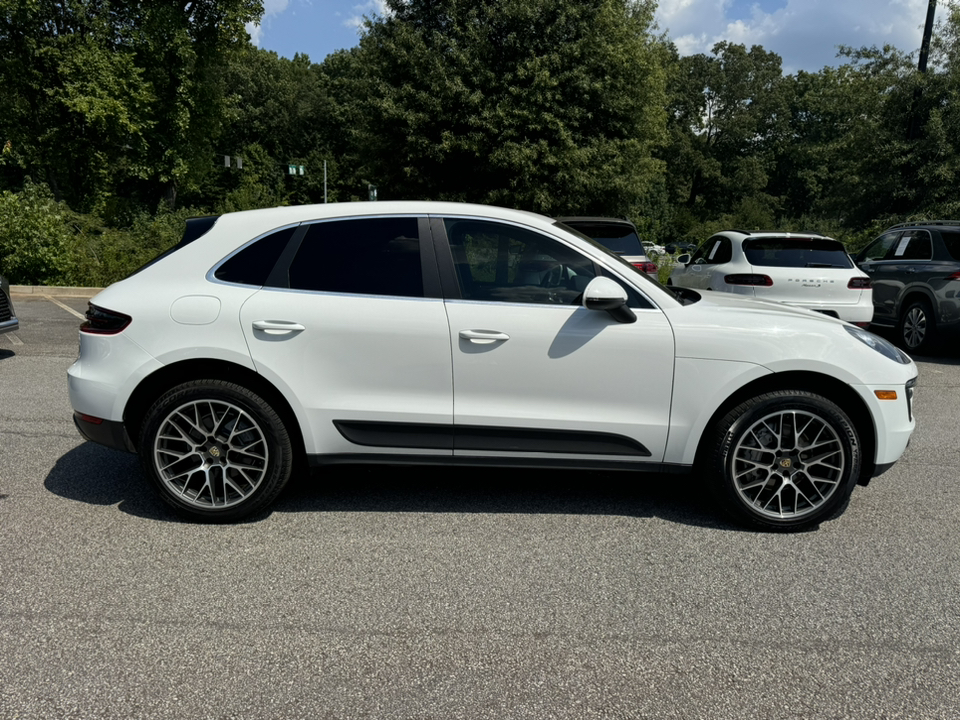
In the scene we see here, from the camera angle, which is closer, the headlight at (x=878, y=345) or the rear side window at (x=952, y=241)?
the headlight at (x=878, y=345)

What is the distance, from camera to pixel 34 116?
31.1 meters

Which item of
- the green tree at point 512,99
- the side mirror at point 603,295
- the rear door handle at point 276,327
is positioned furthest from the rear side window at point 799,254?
the green tree at point 512,99

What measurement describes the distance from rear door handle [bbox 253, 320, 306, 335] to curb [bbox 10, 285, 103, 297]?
13774mm

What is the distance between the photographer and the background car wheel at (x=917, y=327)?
34.6 ft

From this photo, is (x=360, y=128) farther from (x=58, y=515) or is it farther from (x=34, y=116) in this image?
(x=58, y=515)

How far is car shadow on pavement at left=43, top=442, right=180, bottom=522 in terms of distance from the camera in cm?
462

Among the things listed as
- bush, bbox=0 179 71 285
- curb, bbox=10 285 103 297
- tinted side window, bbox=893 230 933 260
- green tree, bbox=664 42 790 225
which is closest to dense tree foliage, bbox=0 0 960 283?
bush, bbox=0 179 71 285

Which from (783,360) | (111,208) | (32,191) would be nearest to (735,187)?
(111,208)

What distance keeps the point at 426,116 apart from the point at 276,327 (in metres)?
16.5

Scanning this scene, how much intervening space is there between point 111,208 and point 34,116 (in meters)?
4.56

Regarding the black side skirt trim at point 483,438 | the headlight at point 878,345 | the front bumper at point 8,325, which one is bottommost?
the front bumper at point 8,325

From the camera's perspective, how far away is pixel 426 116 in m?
19.6

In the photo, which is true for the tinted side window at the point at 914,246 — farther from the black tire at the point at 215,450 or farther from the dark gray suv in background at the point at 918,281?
the black tire at the point at 215,450

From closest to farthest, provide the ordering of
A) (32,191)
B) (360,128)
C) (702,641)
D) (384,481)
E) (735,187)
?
(702,641) → (384,481) → (32,191) → (360,128) → (735,187)
